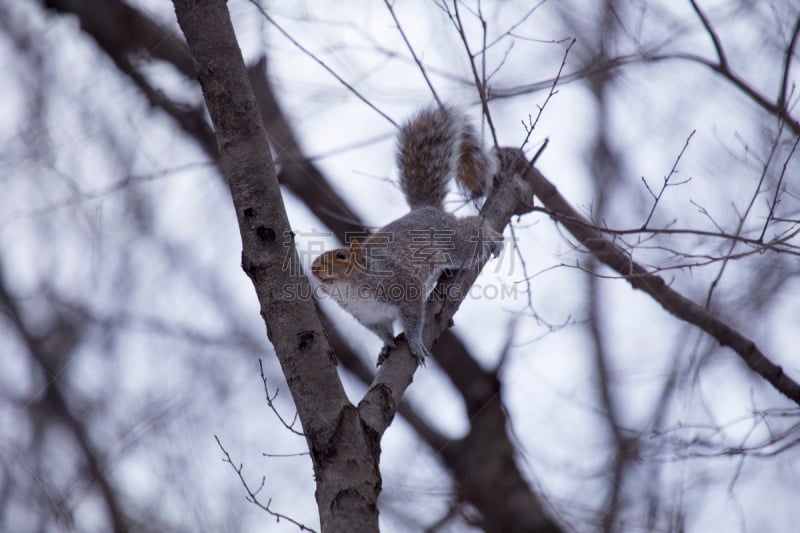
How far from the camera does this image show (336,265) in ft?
10.9

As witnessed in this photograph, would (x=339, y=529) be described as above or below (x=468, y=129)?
below

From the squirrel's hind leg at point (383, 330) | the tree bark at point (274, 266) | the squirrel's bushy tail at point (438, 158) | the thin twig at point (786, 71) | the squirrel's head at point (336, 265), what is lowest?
the tree bark at point (274, 266)

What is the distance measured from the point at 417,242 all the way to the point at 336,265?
47 centimetres

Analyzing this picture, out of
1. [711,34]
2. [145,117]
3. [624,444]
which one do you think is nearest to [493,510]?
[624,444]

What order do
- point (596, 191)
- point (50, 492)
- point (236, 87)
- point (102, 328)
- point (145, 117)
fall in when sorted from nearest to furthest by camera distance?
1. point (236, 87)
2. point (50, 492)
3. point (102, 328)
4. point (145, 117)
5. point (596, 191)

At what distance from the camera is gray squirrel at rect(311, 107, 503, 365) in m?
3.30

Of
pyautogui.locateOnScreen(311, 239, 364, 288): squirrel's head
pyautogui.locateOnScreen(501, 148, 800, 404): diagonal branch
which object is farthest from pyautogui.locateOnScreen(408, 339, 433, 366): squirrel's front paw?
pyautogui.locateOnScreen(311, 239, 364, 288): squirrel's head

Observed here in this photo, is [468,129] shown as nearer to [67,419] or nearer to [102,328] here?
[102,328]

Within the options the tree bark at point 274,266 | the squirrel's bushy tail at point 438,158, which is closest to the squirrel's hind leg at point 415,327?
the tree bark at point 274,266

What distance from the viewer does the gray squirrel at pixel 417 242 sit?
3.30 m

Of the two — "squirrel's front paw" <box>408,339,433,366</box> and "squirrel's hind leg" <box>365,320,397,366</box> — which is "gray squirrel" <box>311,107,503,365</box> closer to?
"squirrel's hind leg" <box>365,320,397,366</box>

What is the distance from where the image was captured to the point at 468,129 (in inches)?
157

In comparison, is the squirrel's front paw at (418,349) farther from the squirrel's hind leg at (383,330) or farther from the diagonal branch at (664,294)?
the squirrel's hind leg at (383,330)

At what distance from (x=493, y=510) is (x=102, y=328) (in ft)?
7.30
